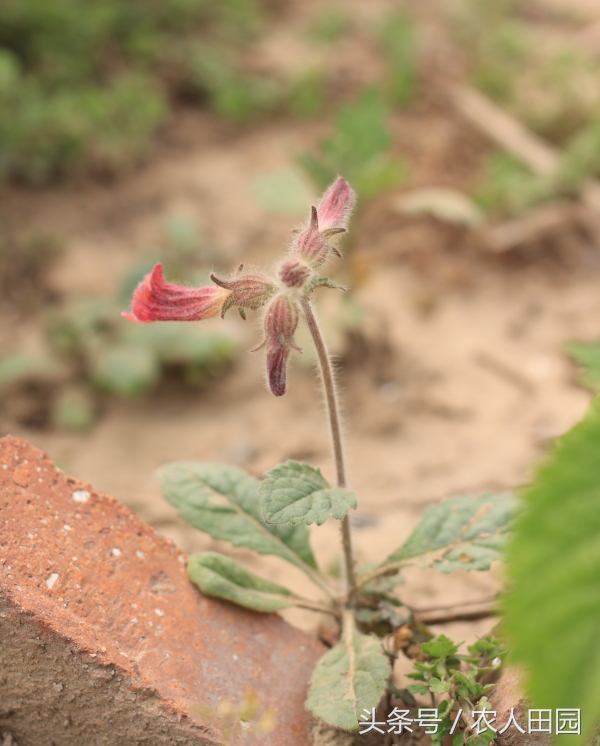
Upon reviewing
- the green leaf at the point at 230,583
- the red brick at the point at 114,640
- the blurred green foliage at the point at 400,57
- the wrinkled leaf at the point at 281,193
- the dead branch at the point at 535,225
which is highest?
the blurred green foliage at the point at 400,57

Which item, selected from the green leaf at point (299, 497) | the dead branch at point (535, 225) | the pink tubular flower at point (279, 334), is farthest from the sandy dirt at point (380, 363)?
the pink tubular flower at point (279, 334)

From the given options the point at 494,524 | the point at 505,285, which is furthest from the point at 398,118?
the point at 494,524

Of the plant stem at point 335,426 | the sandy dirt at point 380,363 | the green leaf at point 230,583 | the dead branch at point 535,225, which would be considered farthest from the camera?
the dead branch at point 535,225

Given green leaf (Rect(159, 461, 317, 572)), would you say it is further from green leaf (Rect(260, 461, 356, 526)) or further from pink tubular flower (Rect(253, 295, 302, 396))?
pink tubular flower (Rect(253, 295, 302, 396))

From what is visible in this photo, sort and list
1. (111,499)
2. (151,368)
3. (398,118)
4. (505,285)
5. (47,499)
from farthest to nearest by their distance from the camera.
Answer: (398,118), (505,285), (151,368), (111,499), (47,499)

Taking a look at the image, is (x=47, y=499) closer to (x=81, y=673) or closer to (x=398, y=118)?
(x=81, y=673)

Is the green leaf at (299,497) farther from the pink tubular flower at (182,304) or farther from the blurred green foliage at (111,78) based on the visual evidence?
the blurred green foliage at (111,78)

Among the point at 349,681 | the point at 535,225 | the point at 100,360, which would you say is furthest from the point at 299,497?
the point at 535,225
